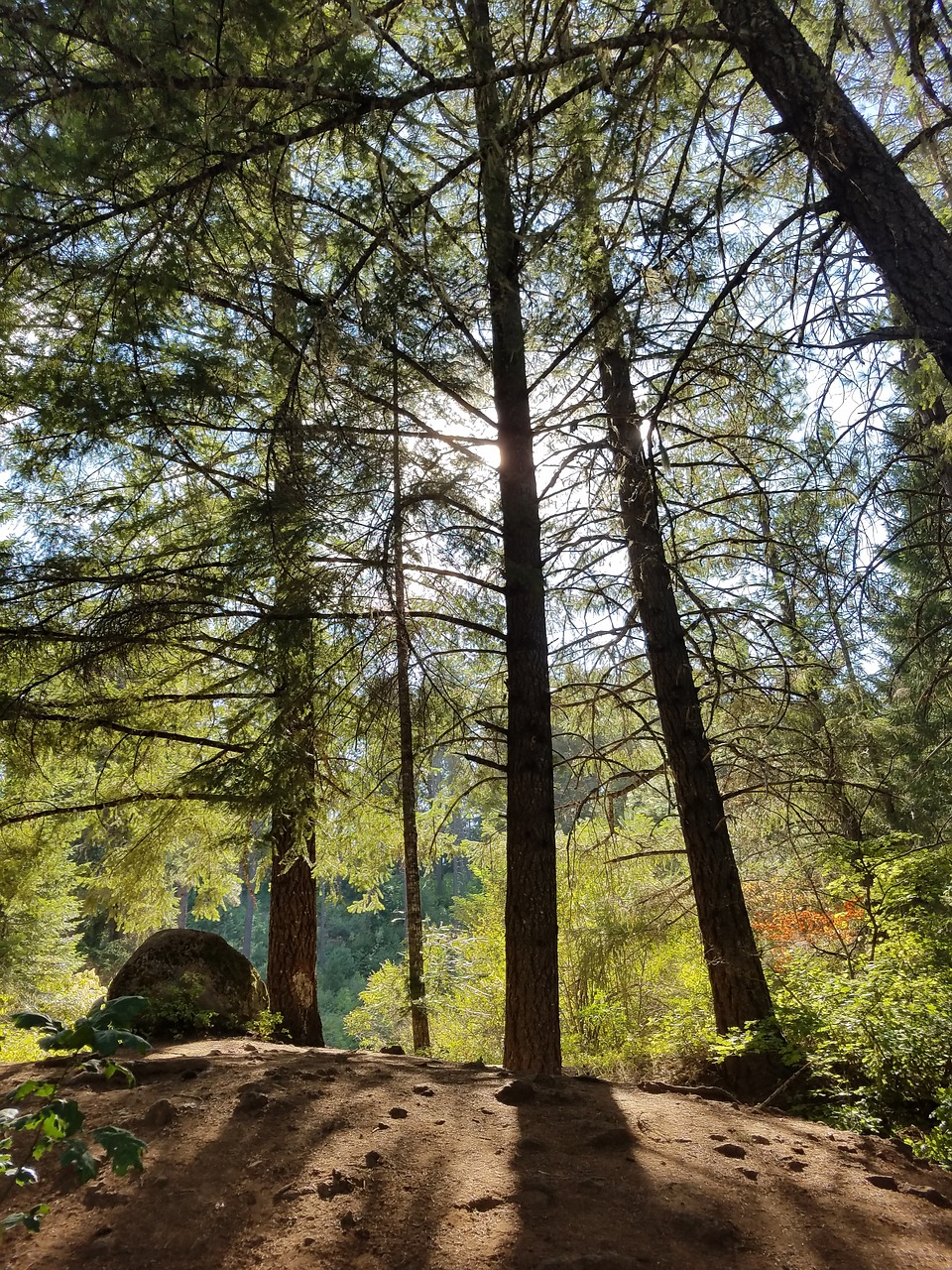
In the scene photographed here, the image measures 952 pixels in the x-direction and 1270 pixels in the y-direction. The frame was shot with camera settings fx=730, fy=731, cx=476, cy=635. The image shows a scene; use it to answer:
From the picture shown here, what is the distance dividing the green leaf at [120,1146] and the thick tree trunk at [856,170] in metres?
3.68

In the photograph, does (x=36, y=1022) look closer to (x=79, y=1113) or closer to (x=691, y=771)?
(x=79, y=1113)

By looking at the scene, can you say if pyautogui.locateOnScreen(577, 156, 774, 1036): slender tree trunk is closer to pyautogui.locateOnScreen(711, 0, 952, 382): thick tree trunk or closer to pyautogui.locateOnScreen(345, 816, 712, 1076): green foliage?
pyautogui.locateOnScreen(345, 816, 712, 1076): green foliage

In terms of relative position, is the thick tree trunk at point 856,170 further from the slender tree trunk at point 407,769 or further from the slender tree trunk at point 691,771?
the slender tree trunk at point 407,769

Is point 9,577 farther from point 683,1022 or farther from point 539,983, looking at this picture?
point 683,1022

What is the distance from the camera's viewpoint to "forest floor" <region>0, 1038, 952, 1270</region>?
200 cm

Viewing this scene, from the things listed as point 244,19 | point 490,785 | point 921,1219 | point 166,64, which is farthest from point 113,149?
point 490,785

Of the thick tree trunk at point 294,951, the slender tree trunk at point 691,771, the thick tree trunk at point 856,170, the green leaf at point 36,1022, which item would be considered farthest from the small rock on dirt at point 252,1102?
the thick tree trunk at point 856,170

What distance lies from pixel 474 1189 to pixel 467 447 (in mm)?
4557

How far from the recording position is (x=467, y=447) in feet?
18.3

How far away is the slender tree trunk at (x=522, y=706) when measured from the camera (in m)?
4.67

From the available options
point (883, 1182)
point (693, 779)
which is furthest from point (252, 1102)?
point (693, 779)

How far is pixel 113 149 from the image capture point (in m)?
3.65

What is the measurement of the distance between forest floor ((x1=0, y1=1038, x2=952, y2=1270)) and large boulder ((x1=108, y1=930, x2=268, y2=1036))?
6.94 feet

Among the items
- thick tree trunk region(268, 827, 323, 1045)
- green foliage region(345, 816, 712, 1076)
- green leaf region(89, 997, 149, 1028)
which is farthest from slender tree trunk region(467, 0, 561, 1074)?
green leaf region(89, 997, 149, 1028)
